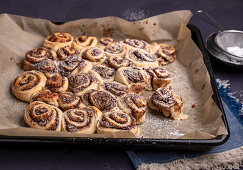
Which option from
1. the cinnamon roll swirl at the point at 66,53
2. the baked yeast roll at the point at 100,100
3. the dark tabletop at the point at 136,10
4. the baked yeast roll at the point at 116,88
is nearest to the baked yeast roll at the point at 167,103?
the baked yeast roll at the point at 116,88

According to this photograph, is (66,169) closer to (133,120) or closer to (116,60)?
(133,120)

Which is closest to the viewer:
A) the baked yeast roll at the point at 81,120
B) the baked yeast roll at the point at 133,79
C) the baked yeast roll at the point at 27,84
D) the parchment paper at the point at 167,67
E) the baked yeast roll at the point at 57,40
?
the baked yeast roll at the point at 81,120

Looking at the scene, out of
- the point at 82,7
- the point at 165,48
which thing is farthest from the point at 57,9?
the point at 165,48

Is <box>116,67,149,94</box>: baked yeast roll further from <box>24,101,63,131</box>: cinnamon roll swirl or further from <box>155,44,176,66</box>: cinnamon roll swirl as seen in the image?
<box>24,101,63,131</box>: cinnamon roll swirl

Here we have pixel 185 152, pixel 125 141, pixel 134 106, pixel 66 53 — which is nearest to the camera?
pixel 125 141

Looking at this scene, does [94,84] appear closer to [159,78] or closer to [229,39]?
[159,78]

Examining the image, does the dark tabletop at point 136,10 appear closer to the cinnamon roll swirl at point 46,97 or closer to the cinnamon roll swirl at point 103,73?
the cinnamon roll swirl at point 103,73

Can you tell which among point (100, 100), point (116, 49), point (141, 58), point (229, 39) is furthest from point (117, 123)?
point (229, 39)
